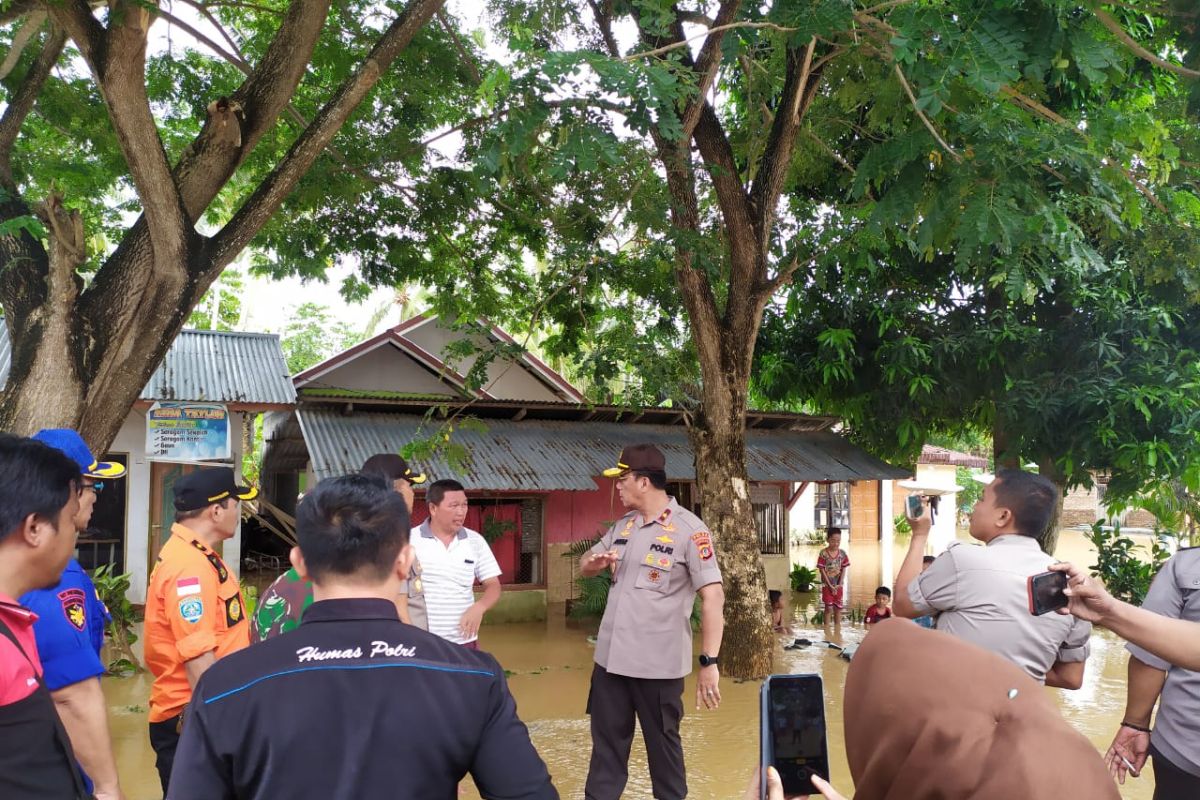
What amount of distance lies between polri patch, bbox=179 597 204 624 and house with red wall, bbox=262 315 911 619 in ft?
16.7

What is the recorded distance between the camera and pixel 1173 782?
2.87 meters

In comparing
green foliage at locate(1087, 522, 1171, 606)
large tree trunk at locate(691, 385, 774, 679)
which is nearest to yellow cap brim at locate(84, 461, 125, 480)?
large tree trunk at locate(691, 385, 774, 679)

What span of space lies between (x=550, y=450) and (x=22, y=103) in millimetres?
7036

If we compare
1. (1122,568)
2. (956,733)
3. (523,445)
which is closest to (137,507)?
(523,445)

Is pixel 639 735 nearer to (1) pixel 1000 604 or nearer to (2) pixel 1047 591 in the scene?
(1) pixel 1000 604

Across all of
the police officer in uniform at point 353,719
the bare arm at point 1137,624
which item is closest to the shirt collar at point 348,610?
Answer: the police officer in uniform at point 353,719

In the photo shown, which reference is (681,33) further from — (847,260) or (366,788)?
(366,788)

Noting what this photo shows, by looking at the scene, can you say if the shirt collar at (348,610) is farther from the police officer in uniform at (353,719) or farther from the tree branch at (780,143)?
the tree branch at (780,143)

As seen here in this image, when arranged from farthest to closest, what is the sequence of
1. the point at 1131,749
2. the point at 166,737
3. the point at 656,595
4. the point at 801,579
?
the point at 801,579 → the point at 656,595 → the point at 166,737 → the point at 1131,749

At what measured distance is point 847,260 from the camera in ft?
28.5

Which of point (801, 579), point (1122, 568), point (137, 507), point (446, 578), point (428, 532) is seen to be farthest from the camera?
point (801, 579)

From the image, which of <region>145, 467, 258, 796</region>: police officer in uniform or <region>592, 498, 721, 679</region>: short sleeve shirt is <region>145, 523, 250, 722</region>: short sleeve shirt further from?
<region>592, 498, 721, 679</region>: short sleeve shirt

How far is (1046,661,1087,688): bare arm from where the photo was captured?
2.97 metres

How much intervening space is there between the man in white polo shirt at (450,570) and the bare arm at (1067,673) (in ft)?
8.62
